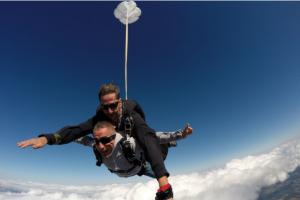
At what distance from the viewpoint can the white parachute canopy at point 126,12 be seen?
21.7 ft

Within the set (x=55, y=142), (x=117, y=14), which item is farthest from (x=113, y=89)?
(x=117, y=14)

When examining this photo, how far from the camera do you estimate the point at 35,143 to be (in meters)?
3.69

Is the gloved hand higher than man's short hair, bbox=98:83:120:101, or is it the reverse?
man's short hair, bbox=98:83:120:101

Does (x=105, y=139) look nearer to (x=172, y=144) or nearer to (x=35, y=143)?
(x=35, y=143)

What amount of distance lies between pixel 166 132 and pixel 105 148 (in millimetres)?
1867

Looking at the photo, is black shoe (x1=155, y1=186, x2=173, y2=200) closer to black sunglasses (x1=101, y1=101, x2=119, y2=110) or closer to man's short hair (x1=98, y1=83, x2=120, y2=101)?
black sunglasses (x1=101, y1=101, x2=119, y2=110)

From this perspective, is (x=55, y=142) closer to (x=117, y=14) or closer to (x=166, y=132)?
(x=166, y=132)

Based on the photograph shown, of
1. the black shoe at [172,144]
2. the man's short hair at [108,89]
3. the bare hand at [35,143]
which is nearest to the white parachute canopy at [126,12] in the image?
the man's short hair at [108,89]

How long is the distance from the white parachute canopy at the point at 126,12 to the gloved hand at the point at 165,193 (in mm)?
4700

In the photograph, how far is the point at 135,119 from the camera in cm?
413

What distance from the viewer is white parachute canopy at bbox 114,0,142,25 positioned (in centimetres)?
661

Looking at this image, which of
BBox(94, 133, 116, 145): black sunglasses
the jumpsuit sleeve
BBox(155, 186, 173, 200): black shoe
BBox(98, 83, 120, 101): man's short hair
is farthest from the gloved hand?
the jumpsuit sleeve

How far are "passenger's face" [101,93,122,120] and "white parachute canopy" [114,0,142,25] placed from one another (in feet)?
10.1

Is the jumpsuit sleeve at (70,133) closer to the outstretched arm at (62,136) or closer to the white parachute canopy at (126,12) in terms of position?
the outstretched arm at (62,136)
